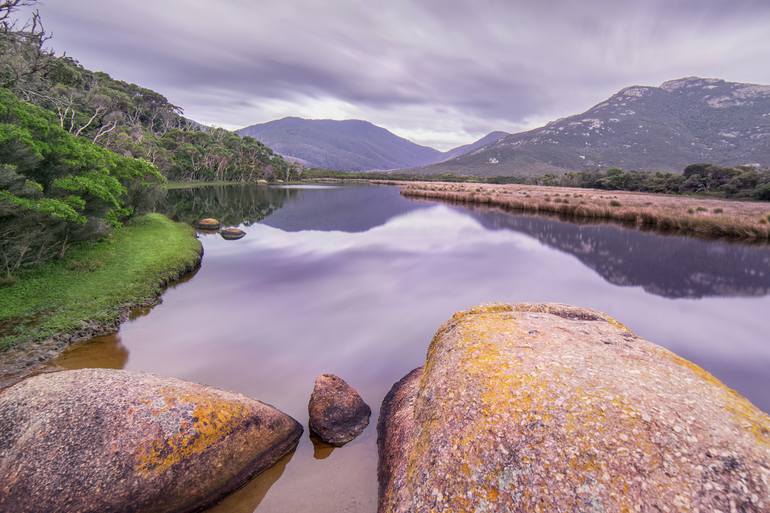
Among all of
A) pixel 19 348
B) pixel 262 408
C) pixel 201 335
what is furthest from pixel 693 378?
pixel 19 348

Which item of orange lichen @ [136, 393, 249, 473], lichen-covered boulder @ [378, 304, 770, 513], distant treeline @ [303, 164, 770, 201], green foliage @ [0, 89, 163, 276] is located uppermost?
distant treeline @ [303, 164, 770, 201]

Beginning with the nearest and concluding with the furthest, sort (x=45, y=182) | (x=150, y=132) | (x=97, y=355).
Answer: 1. (x=97, y=355)
2. (x=45, y=182)
3. (x=150, y=132)

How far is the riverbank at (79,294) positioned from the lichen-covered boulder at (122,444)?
4629 millimetres

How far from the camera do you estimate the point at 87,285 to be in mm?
14320

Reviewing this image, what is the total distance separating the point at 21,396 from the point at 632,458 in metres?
8.97

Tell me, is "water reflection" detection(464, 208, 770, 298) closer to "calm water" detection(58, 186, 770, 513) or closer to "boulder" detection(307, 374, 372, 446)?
"calm water" detection(58, 186, 770, 513)

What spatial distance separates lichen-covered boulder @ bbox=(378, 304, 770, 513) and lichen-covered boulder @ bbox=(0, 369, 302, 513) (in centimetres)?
277

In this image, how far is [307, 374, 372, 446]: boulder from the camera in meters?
7.42

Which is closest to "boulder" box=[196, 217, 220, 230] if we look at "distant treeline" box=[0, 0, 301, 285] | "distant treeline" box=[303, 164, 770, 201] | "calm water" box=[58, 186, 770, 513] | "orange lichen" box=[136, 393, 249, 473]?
"calm water" box=[58, 186, 770, 513]

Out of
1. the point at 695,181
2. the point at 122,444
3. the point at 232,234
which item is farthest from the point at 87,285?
the point at 695,181

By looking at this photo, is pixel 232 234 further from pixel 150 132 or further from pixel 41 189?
pixel 150 132

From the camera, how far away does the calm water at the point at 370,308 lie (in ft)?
28.2

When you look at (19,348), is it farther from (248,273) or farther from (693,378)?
(693,378)

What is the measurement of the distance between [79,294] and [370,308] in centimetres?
1142
